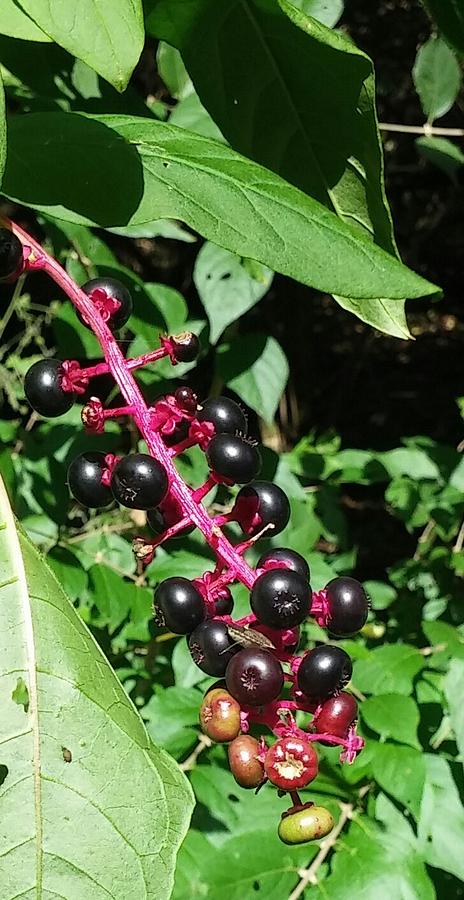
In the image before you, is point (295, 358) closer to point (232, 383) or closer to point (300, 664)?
point (232, 383)

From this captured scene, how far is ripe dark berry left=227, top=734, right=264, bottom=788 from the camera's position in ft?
2.52

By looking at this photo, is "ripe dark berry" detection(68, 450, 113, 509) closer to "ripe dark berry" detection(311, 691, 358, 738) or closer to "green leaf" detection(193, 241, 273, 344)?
"ripe dark berry" detection(311, 691, 358, 738)

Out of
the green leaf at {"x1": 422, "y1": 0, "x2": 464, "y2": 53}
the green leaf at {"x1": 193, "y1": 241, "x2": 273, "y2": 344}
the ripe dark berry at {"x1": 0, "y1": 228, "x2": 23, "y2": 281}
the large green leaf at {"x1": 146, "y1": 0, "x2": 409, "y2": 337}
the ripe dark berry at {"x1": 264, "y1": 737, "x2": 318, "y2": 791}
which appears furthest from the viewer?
the green leaf at {"x1": 193, "y1": 241, "x2": 273, "y2": 344}

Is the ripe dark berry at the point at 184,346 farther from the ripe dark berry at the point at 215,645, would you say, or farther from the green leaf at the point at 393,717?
the green leaf at the point at 393,717

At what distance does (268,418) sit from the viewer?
2.06 meters

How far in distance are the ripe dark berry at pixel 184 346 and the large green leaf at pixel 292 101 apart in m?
0.22

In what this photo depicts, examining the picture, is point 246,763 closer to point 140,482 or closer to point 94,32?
point 140,482

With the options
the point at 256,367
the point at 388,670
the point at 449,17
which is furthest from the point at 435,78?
the point at 388,670

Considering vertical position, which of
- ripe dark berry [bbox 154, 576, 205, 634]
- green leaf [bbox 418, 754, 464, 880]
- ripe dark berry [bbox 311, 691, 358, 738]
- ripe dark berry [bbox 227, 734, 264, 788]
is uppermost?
ripe dark berry [bbox 311, 691, 358, 738]

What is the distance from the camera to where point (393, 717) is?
1.60m

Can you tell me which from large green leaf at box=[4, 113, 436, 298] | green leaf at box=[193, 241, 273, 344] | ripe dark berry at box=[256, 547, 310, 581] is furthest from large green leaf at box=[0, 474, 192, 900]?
green leaf at box=[193, 241, 273, 344]

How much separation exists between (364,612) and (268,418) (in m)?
1.23

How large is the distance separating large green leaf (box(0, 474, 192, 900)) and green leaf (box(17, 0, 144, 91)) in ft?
1.46

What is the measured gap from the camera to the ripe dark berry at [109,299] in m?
0.93
